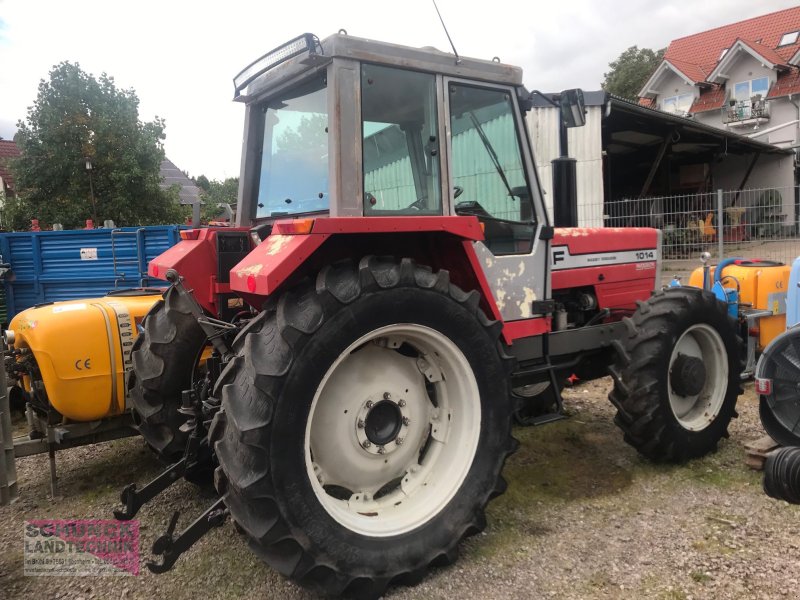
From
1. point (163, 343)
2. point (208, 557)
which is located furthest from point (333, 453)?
point (163, 343)

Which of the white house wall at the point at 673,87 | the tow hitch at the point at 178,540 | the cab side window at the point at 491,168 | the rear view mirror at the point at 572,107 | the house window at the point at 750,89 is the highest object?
the white house wall at the point at 673,87

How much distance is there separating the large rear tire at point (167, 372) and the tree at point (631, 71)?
127 feet

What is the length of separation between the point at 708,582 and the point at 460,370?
4.70ft

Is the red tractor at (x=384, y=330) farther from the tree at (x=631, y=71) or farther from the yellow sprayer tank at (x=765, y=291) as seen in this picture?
the tree at (x=631, y=71)

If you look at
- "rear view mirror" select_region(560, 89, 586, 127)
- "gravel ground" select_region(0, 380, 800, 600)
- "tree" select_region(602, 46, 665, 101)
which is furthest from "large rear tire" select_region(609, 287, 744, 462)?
"tree" select_region(602, 46, 665, 101)

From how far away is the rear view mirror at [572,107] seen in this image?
3.59m

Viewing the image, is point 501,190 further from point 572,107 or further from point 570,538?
point 570,538

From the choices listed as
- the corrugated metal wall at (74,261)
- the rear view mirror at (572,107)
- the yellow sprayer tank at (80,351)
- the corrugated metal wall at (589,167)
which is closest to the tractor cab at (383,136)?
the rear view mirror at (572,107)

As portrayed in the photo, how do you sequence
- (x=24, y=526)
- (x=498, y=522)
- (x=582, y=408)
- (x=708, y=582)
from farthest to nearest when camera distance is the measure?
(x=582, y=408) → (x=24, y=526) → (x=498, y=522) → (x=708, y=582)

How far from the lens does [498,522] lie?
3.21 metres

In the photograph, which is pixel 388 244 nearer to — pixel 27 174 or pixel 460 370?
pixel 460 370

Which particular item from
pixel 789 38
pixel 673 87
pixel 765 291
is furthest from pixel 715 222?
pixel 789 38

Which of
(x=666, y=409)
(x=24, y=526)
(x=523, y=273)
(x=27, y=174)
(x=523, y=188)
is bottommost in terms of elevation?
(x=24, y=526)

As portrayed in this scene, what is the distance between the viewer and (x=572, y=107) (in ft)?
11.9
